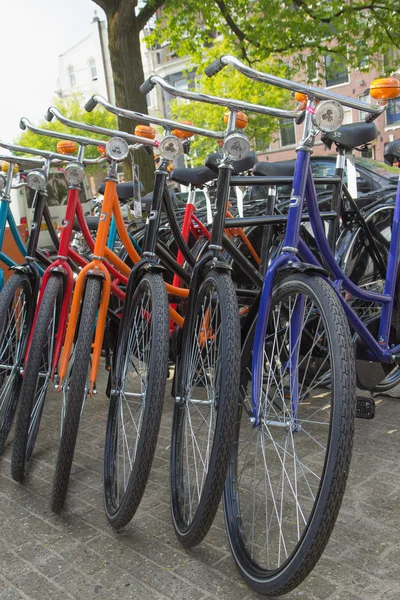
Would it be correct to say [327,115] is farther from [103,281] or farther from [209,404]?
[103,281]

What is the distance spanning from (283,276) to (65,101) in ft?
164

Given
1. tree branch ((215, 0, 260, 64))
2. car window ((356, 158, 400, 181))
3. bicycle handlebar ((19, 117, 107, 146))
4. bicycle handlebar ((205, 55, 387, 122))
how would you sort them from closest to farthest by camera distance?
1. bicycle handlebar ((205, 55, 387, 122))
2. bicycle handlebar ((19, 117, 107, 146))
3. car window ((356, 158, 400, 181))
4. tree branch ((215, 0, 260, 64))

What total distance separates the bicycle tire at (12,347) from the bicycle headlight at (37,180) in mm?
494

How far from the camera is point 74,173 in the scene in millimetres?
3459

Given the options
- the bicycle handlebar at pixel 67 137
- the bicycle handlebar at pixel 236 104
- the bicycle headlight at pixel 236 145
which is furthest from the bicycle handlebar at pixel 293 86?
the bicycle handlebar at pixel 67 137

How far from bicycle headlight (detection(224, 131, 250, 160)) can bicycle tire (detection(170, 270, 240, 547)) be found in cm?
49

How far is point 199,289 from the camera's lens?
267 cm

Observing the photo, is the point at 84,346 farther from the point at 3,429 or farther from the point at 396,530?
the point at 396,530

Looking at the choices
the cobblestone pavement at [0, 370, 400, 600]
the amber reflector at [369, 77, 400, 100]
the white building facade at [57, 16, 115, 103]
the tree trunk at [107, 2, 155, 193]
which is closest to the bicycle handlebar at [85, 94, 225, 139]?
the amber reflector at [369, 77, 400, 100]

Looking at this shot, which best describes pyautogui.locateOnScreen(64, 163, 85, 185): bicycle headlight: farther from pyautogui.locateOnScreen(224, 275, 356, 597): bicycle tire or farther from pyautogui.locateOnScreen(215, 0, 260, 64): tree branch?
pyautogui.locateOnScreen(215, 0, 260, 64): tree branch

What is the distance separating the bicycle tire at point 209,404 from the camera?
2.21m

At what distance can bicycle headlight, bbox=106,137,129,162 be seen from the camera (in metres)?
3.10

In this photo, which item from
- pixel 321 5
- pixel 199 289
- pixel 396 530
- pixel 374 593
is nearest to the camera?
pixel 374 593

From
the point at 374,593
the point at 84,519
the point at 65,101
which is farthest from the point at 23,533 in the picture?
the point at 65,101
